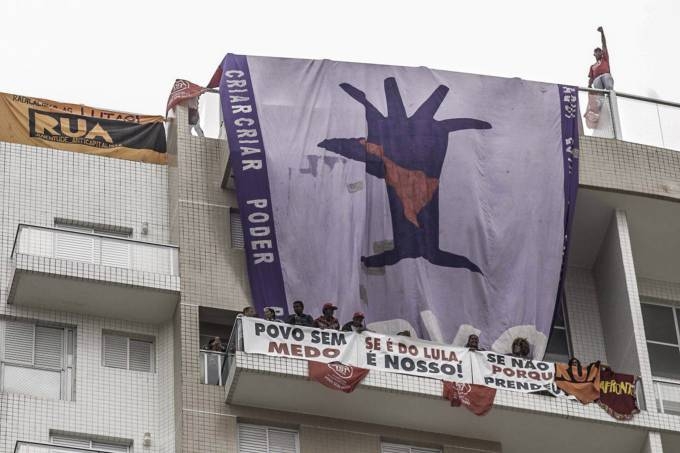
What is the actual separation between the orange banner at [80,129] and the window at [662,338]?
39.8ft

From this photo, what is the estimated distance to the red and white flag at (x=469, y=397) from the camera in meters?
43.7

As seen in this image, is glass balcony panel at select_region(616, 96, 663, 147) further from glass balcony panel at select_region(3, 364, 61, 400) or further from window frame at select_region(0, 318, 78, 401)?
glass balcony panel at select_region(3, 364, 61, 400)

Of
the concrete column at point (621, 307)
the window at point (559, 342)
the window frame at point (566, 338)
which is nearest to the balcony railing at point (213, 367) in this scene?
the window frame at point (566, 338)

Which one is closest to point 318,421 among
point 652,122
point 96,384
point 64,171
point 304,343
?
point 304,343

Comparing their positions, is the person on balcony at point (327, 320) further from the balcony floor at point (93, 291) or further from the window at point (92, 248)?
the window at point (92, 248)

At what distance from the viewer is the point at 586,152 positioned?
1932 inches

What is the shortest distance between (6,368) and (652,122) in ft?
55.0

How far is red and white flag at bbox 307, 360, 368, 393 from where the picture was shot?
141 feet

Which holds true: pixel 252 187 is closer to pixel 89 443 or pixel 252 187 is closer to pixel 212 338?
pixel 212 338

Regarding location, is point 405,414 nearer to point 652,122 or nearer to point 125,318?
point 125,318

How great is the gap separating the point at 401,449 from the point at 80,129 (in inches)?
441

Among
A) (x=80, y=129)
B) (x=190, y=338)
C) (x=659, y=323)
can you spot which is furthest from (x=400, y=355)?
(x=80, y=129)

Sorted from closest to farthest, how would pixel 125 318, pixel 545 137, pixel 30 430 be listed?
pixel 30 430 → pixel 125 318 → pixel 545 137

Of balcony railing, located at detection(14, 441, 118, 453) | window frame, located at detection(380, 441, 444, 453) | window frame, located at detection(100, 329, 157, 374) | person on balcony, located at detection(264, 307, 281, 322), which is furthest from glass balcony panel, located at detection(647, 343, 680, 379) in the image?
balcony railing, located at detection(14, 441, 118, 453)
